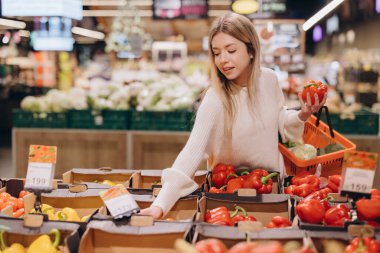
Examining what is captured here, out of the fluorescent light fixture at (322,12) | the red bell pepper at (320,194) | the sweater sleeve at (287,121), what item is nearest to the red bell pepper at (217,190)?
the red bell pepper at (320,194)

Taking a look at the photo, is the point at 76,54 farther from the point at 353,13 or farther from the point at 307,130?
the point at 307,130

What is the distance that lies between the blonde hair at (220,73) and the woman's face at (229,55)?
28 mm

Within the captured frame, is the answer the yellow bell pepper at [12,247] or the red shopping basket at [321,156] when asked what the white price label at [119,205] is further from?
the red shopping basket at [321,156]

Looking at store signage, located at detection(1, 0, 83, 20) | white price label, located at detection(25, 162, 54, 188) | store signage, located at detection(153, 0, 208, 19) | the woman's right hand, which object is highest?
store signage, located at detection(153, 0, 208, 19)

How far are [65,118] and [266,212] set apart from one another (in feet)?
13.1

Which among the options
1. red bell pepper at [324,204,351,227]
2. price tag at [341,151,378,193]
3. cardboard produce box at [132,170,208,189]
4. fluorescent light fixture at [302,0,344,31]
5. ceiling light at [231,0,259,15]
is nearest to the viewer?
price tag at [341,151,378,193]

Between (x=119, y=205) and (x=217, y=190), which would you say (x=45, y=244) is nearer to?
(x=119, y=205)

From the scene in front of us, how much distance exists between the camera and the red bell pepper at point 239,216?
2.39m

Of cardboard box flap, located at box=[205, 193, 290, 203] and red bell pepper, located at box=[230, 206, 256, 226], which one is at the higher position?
cardboard box flap, located at box=[205, 193, 290, 203]

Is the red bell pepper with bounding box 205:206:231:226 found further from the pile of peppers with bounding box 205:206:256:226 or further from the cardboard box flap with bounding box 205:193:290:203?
the cardboard box flap with bounding box 205:193:290:203

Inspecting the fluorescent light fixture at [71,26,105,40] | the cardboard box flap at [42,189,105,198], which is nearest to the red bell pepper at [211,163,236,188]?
the cardboard box flap at [42,189,105,198]

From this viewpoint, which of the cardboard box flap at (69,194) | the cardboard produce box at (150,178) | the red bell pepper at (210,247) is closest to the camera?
the red bell pepper at (210,247)

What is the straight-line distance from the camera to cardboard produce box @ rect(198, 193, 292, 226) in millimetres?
2520

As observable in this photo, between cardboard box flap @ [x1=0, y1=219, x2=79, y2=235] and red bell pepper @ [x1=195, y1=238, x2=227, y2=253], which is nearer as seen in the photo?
red bell pepper @ [x1=195, y1=238, x2=227, y2=253]
